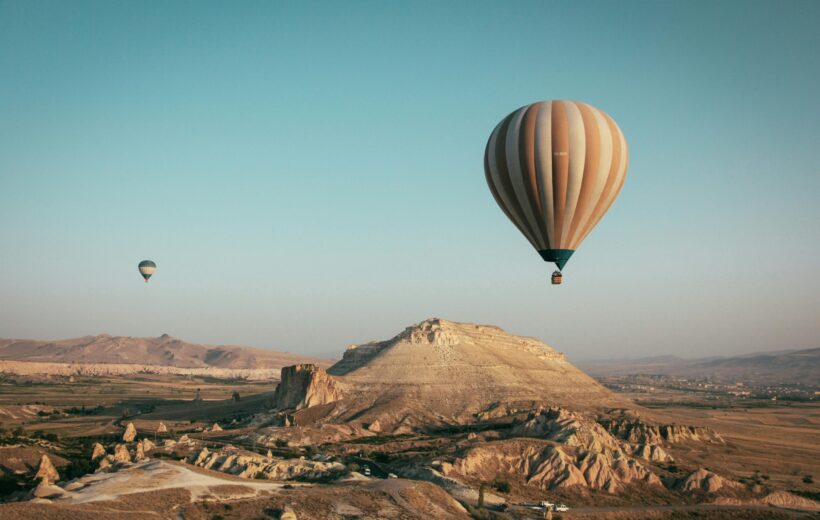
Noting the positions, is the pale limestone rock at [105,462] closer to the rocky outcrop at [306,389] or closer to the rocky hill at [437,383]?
the rocky hill at [437,383]

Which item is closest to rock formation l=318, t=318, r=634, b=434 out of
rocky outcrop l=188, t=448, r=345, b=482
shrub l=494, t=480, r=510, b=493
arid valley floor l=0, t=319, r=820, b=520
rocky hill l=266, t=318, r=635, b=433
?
rocky hill l=266, t=318, r=635, b=433

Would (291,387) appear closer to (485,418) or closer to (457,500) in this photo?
(485,418)

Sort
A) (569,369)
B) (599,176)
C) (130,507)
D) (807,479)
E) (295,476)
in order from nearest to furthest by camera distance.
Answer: (130,507) < (599,176) < (295,476) < (807,479) < (569,369)

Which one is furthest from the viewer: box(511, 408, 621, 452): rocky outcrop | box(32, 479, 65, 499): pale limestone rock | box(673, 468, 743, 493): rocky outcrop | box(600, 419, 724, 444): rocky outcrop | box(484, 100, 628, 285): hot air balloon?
box(600, 419, 724, 444): rocky outcrop

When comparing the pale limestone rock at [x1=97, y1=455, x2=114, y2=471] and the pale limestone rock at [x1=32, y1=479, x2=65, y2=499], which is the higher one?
the pale limestone rock at [x1=32, y1=479, x2=65, y2=499]

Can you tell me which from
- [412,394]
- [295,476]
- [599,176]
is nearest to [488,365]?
[412,394]

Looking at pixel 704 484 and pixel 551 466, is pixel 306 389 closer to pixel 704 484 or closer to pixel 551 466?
pixel 551 466

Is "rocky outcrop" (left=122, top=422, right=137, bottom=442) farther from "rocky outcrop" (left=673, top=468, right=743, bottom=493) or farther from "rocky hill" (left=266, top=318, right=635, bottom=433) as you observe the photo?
"rocky outcrop" (left=673, top=468, right=743, bottom=493)
